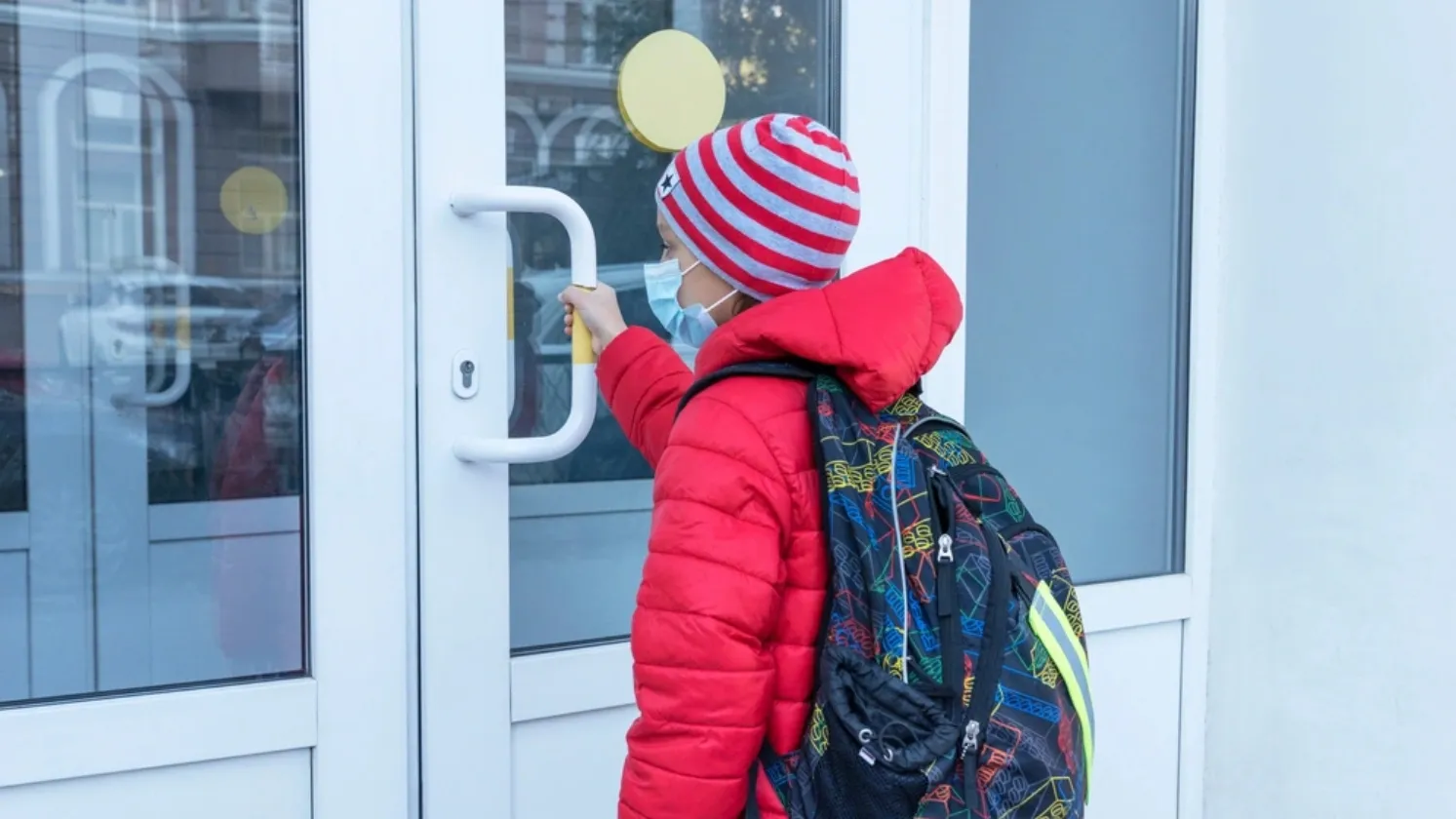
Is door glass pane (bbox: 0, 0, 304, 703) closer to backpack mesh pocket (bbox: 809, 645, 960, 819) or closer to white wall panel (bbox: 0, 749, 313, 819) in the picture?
white wall panel (bbox: 0, 749, 313, 819)

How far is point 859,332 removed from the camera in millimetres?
1334

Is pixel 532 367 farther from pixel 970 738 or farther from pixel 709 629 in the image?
pixel 970 738

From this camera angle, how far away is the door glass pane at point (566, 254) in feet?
6.70

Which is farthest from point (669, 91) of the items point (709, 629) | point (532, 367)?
point (709, 629)

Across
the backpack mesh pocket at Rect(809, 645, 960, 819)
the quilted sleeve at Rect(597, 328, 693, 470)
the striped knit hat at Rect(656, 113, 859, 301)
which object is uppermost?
the striped knit hat at Rect(656, 113, 859, 301)

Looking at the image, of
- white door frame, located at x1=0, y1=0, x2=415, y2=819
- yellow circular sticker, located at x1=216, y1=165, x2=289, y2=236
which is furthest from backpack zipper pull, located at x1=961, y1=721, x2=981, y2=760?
yellow circular sticker, located at x1=216, y1=165, x2=289, y2=236

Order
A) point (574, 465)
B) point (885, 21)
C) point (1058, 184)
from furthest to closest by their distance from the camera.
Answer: point (1058, 184) < point (885, 21) < point (574, 465)

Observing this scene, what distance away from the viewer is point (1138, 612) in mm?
2756

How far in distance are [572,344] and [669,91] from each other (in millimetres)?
494

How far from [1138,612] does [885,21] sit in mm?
1252

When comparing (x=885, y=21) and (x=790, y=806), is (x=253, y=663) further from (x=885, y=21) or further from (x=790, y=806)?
(x=885, y=21)

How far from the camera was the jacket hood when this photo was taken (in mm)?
1325

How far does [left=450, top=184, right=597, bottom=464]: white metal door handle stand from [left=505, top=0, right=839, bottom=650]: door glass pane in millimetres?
128

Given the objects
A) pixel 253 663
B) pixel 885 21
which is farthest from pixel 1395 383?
pixel 253 663
